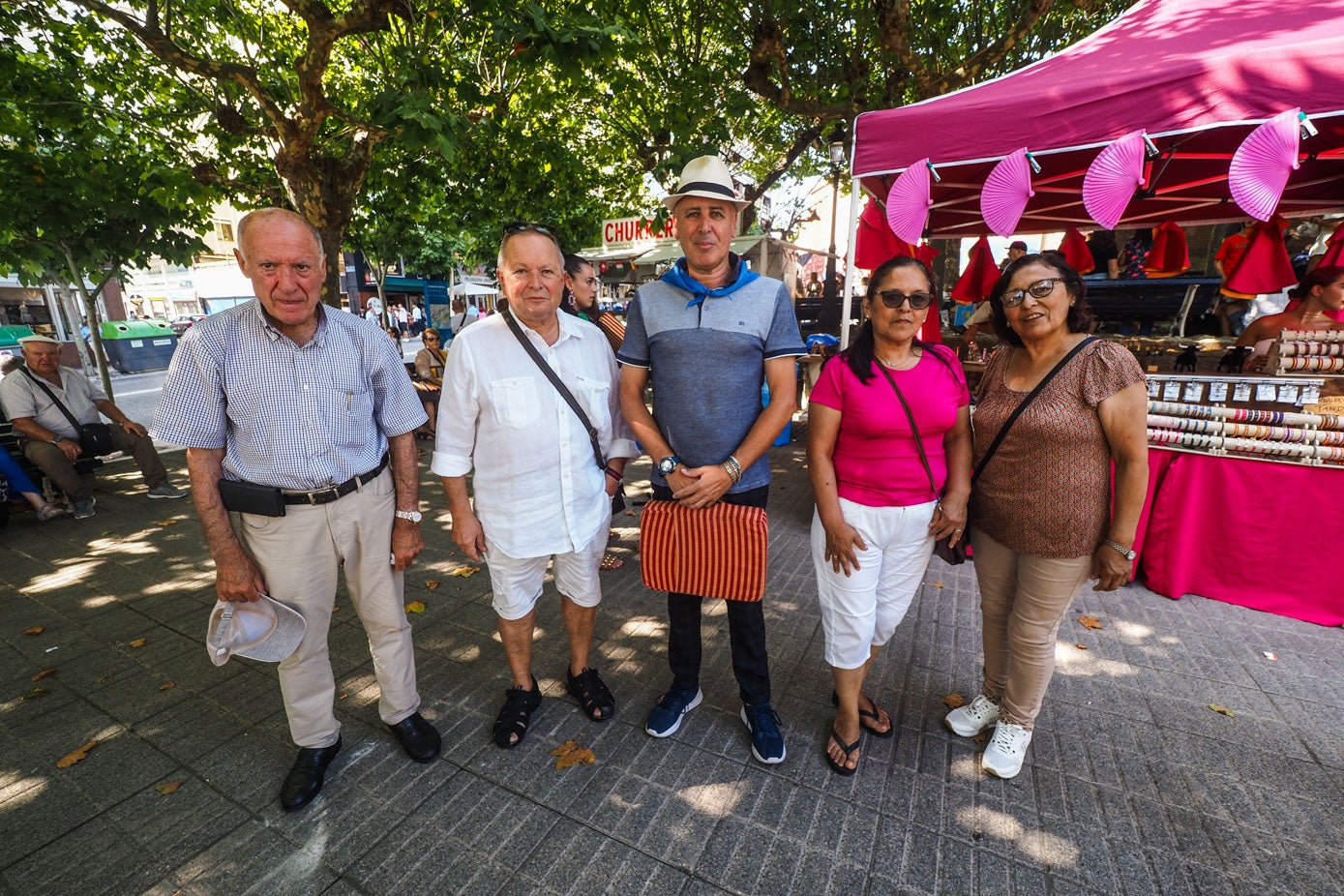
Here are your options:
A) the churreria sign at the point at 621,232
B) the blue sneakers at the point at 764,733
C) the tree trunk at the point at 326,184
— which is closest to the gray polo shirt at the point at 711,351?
the blue sneakers at the point at 764,733

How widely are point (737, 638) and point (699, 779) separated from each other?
1.99 ft

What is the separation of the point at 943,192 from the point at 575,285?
11.8 feet

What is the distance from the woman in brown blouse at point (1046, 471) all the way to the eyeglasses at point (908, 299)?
1.23 feet

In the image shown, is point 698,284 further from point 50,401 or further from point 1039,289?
point 50,401

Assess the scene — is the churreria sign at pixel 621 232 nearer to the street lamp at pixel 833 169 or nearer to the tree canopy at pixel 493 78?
the tree canopy at pixel 493 78

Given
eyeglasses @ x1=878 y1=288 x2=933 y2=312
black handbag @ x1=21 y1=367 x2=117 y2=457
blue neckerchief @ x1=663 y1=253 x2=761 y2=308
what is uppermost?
blue neckerchief @ x1=663 y1=253 x2=761 y2=308

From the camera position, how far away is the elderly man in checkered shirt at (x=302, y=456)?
2.04 m

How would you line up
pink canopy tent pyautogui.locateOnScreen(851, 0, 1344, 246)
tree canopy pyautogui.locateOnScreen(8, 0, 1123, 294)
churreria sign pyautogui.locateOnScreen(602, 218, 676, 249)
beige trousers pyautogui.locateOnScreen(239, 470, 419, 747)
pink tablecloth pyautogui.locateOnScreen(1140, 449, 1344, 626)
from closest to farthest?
beige trousers pyautogui.locateOnScreen(239, 470, 419, 747)
pink canopy tent pyautogui.locateOnScreen(851, 0, 1344, 246)
pink tablecloth pyautogui.locateOnScreen(1140, 449, 1344, 626)
tree canopy pyautogui.locateOnScreen(8, 0, 1123, 294)
churreria sign pyautogui.locateOnScreen(602, 218, 676, 249)

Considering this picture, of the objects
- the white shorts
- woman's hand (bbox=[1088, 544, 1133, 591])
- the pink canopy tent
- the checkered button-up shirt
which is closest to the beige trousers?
the checkered button-up shirt

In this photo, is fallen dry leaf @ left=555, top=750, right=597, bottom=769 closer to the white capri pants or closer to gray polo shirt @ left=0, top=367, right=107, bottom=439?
the white capri pants

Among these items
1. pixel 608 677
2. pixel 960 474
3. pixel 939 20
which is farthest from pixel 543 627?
pixel 939 20

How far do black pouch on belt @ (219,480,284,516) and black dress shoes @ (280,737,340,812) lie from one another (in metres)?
1.13

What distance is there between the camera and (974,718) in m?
2.67

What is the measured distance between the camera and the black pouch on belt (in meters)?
2.10
